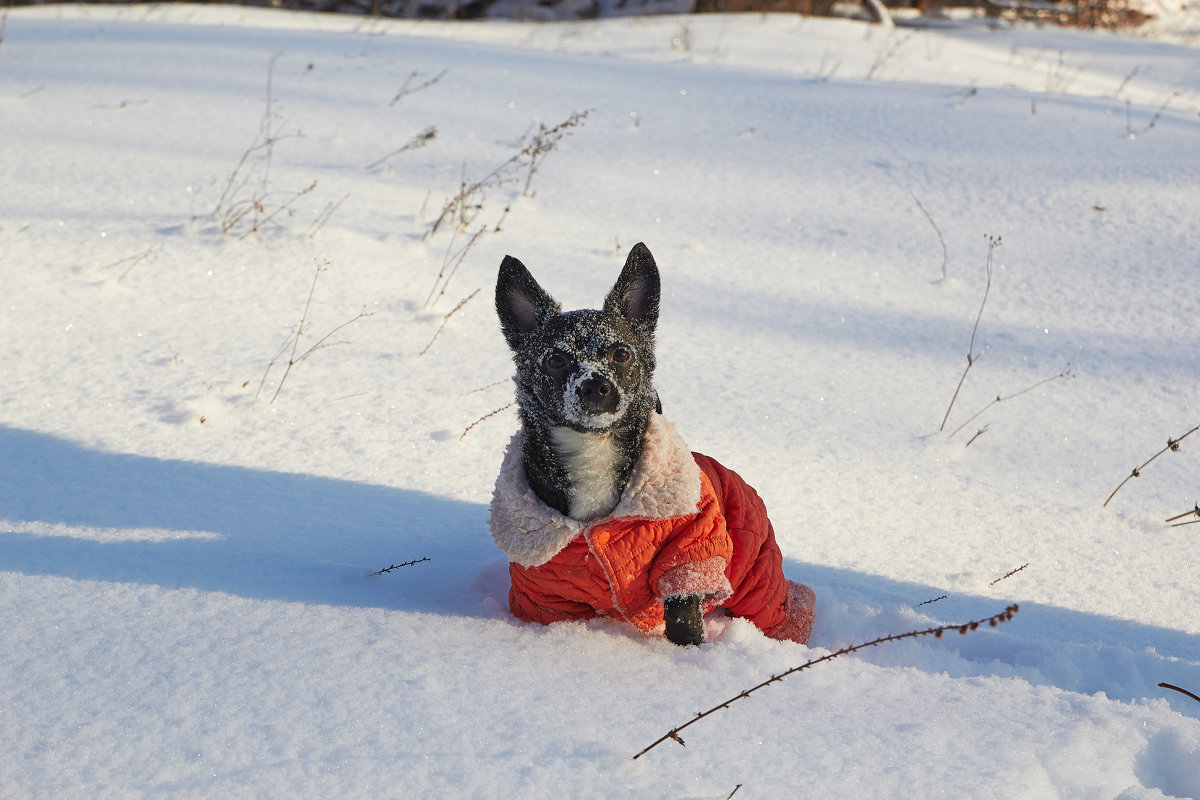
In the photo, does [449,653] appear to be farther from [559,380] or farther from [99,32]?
[99,32]

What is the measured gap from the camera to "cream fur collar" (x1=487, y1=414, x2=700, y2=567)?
6.98ft

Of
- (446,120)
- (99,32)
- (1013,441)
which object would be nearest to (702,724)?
(1013,441)

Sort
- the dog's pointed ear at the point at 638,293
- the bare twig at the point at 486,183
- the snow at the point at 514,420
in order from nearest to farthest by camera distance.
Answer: the snow at the point at 514,420 → the dog's pointed ear at the point at 638,293 → the bare twig at the point at 486,183

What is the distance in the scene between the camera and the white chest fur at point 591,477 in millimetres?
2203

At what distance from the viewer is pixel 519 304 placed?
7.76 ft

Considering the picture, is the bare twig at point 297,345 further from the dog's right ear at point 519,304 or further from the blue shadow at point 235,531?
the dog's right ear at point 519,304

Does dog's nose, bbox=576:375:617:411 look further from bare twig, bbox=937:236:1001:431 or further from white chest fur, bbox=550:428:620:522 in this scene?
bare twig, bbox=937:236:1001:431

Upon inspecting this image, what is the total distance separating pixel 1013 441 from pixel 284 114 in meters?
5.49

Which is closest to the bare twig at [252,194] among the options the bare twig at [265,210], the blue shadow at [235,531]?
the bare twig at [265,210]

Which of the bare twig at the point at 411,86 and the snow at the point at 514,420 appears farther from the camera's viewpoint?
the bare twig at the point at 411,86

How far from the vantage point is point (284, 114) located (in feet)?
21.2

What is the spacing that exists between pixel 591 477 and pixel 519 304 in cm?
52

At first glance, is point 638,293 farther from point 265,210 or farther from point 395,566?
point 265,210

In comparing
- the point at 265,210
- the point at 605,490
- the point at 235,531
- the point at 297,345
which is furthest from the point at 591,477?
the point at 265,210
